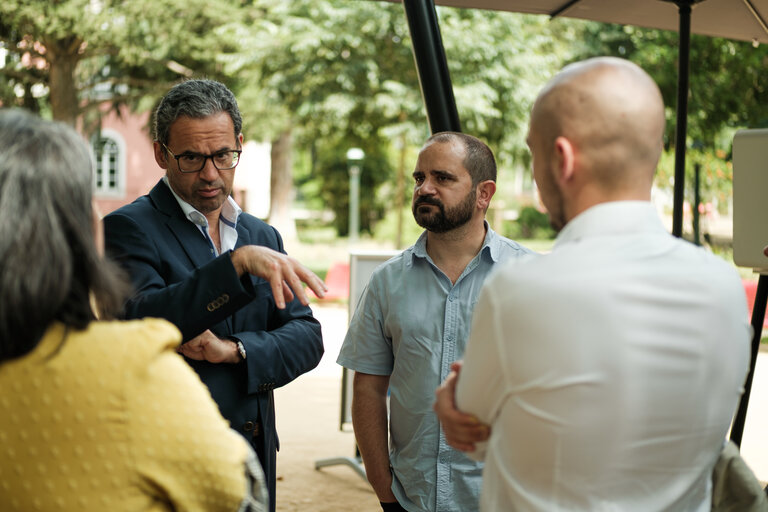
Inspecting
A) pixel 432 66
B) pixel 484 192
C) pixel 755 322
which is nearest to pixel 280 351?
pixel 484 192

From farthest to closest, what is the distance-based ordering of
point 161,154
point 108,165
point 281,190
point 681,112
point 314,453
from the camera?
point 108,165
point 281,190
point 314,453
point 681,112
point 161,154

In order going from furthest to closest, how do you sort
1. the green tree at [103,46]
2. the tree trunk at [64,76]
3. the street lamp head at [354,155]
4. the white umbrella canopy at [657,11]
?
the street lamp head at [354,155], the tree trunk at [64,76], the green tree at [103,46], the white umbrella canopy at [657,11]

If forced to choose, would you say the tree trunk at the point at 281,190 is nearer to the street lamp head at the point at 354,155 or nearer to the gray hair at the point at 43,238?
the street lamp head at the point at 354,155

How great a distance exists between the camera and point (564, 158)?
1625 mm

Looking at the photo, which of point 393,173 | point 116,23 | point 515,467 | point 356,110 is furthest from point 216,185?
point 393,173

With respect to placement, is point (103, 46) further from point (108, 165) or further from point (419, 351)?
point (419, 351)

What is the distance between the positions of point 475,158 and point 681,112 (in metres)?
3.25

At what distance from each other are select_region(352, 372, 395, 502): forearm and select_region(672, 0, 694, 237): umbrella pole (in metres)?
3.28

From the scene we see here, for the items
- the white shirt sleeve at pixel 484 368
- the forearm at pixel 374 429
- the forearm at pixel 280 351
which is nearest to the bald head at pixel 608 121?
the white shirt sleeve at pixel 484 368

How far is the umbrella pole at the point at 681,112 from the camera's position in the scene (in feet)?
18.5

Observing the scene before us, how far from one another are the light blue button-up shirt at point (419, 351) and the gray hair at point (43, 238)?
1.61m

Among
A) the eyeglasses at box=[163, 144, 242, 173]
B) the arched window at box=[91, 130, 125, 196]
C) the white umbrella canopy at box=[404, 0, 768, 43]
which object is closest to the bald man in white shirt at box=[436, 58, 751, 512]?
the eyeglasses at box=[163, 144, 242, 173]

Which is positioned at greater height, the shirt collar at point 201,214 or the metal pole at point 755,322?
the shirt collar at point 201,214

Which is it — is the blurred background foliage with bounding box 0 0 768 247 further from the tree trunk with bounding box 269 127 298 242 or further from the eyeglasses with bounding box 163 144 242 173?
the eyeglasses with bounding box 163 144 242 173
